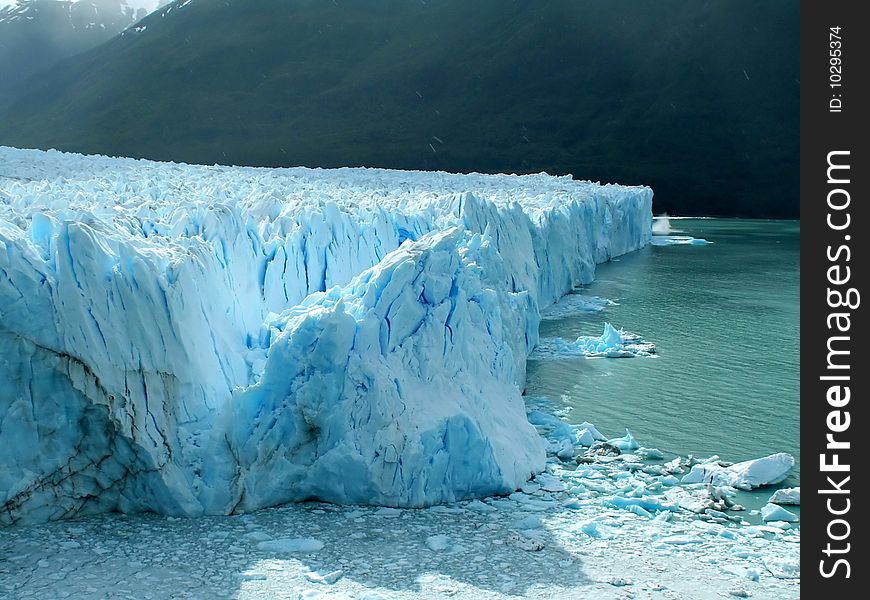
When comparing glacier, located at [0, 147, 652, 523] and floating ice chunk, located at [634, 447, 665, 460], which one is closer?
glacier, located at [0, 147, 652, 523]

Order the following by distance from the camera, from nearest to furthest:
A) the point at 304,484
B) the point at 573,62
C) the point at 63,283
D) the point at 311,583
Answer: the point at 311,583
the point at 63,283
the point at 304,484
the point at 573,62

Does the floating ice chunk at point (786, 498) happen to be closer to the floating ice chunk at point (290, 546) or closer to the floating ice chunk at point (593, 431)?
the floating ice chunk at point (593, 431)

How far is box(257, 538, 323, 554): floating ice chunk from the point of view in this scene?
4068mm

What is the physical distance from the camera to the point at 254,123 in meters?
41.0

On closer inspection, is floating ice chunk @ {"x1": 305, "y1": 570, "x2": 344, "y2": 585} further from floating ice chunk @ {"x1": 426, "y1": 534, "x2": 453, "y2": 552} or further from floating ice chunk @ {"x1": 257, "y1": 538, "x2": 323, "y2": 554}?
floating ice chunk @ {"x1": 426, "y1": 534, "x2": 453, "y2": 552}

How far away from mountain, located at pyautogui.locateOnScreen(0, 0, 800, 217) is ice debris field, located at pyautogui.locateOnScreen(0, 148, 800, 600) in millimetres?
30814

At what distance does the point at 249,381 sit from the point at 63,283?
1187 millimetres

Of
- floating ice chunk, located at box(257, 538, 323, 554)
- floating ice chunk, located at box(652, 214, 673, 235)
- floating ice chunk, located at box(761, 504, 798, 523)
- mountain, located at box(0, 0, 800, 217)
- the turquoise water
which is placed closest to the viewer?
floating ice chunk, located at box(257, 538, 323, 554)

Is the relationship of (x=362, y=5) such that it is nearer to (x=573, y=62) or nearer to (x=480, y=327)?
(x=573, y=62)

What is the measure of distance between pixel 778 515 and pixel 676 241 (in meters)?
18.7

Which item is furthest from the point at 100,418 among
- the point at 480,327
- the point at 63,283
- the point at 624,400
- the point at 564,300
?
the point at 564,300

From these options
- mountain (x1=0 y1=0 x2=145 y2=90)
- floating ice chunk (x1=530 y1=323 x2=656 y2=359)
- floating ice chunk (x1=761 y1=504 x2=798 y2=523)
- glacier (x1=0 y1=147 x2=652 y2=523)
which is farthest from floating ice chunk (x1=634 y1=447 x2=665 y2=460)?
mountain (x1=0 y1=0 x2=145 y2=90)

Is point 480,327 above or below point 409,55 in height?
below

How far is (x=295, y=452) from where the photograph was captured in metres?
4.71
